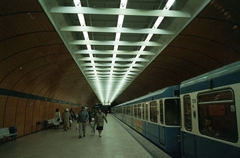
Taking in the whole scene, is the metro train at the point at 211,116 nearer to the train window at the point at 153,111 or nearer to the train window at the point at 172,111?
the train window at the point at 172,111

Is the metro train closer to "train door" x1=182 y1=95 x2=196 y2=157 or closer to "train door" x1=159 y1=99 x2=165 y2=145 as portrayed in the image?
"train door" x1=182 y1=95 x2=196 y2=157

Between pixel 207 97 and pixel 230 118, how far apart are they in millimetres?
978

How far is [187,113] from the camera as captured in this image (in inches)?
249

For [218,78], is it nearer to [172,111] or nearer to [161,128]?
[172,111]

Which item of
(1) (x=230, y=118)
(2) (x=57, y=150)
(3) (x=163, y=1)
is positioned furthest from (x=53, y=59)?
(1) (x=230, y=118)

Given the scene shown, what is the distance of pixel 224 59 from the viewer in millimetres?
10398

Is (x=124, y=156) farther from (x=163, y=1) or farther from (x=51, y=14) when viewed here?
(x=163, y=1)

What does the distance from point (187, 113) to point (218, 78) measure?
79.6 inches

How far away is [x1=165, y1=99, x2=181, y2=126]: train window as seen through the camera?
848 centimetres

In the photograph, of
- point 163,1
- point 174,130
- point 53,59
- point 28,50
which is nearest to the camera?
point 174,130

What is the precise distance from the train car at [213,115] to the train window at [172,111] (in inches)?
80.3

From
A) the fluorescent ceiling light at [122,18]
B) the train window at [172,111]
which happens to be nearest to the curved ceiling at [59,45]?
the fluorescent ceiling light at [122,18]

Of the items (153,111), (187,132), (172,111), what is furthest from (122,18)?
(187,132)

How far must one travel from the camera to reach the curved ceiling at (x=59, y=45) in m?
6.64
